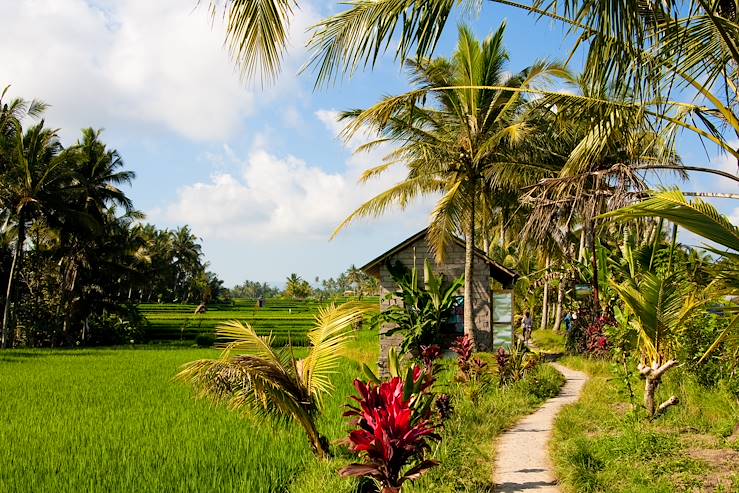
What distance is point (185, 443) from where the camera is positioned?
20.5 ft

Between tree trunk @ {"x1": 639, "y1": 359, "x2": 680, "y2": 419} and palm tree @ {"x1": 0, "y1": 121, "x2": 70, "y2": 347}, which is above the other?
palm tree @ {"x1": 0, "y1": 121, "x2": 70, "y2": 347}

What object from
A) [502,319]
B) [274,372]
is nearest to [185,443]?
[274,372]

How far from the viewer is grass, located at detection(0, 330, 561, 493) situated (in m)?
4.96

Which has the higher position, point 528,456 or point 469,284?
point 469,284

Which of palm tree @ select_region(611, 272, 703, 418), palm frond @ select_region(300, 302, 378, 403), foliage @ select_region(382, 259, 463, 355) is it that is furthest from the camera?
foliage @ select_region(382, 259, 463, 355)

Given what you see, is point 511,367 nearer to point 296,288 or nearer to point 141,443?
point 141,443

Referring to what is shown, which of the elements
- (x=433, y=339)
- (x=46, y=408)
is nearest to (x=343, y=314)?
(x=46, y=408)

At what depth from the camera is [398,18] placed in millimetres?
4445

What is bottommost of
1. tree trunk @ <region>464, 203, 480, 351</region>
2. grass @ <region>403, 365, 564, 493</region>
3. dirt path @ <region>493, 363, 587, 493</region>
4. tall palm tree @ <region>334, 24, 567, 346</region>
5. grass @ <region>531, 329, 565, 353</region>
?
dirt path @ <region>493, 363, 587, 493</region>

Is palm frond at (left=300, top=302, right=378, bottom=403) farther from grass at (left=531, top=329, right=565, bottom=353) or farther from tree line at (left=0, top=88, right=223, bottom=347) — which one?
tree line at (left=0, top=88, right=223, bottom=347)

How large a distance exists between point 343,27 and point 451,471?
11.9 feet

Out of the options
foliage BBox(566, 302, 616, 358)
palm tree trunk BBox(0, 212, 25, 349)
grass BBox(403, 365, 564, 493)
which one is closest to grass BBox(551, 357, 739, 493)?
grass BBox(403, 365, 564, 493)

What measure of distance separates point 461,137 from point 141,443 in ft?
31.0

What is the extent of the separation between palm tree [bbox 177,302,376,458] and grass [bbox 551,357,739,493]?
2.17 meters
